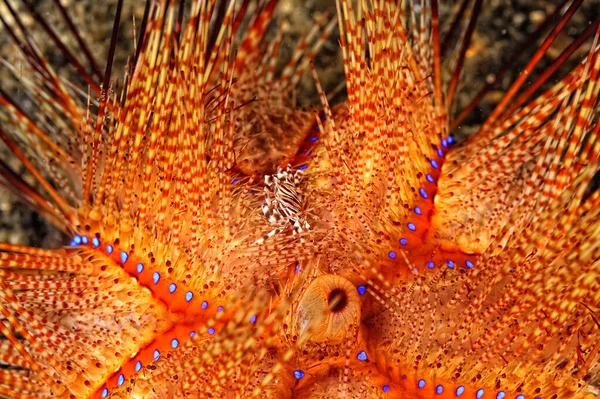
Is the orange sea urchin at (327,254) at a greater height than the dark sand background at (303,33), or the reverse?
the dark sand background at (303,33)

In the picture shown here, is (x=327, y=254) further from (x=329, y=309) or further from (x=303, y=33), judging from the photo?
(x=303, y=33)

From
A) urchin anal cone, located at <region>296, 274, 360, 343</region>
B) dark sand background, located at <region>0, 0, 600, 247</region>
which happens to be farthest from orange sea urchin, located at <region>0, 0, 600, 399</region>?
dark sand background, located at <region>0, 0, 600, 247</region>

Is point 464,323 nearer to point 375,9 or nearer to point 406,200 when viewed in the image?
point 406,200

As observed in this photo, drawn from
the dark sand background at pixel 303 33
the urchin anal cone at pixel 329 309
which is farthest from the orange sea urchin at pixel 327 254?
the dark sand background at pixel 303 33

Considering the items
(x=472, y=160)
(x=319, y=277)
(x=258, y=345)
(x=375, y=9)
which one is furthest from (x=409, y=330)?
(x=375, y=9)

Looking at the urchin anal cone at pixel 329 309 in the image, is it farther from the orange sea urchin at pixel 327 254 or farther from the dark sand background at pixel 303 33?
the dark sand background at pixel 303 33

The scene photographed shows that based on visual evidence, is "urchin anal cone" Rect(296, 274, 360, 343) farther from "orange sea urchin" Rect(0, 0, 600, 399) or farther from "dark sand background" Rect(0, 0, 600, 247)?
"dark sand background" Rect(0, 0, 600, 247)
